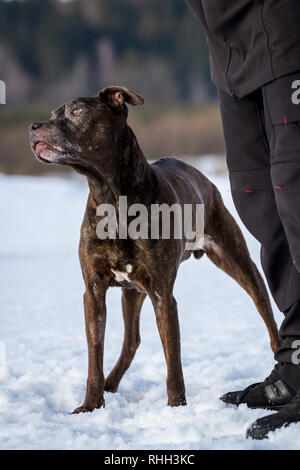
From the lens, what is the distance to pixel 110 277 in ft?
10.3

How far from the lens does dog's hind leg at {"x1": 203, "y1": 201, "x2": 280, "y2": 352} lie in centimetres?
376

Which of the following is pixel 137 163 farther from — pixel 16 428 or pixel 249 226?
pixel 16 428

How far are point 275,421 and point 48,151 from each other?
5.14ft

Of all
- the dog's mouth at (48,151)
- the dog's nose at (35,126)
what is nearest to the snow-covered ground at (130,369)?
the dog's mouth at (48,151)

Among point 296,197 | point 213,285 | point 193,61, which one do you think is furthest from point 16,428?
point 193,61

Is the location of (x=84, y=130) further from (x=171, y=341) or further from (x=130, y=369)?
(x=130, y=369)

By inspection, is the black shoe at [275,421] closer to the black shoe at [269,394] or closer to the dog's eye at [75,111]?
the black shoe at [269,394]

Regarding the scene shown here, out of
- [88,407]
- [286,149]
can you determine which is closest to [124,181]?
[286,149]

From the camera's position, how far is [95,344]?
316 centimetres

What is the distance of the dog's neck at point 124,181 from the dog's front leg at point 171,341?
19.6 inches

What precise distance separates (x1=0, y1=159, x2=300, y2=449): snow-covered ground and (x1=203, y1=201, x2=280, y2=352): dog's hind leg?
0.44 m

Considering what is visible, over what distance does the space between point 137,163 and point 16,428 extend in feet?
4.49

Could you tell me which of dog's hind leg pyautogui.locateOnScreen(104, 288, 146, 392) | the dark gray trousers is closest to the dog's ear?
the dark gray trousers

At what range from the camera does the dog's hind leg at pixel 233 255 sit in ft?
12.3
